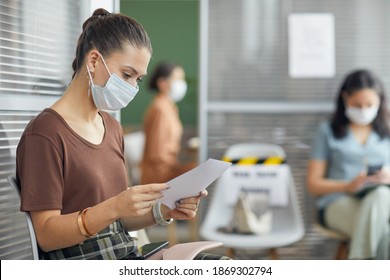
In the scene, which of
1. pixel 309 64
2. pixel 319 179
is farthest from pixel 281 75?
pixel 319 179

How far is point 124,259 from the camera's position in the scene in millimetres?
1271

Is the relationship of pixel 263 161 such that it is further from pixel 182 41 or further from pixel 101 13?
pixel 182 41

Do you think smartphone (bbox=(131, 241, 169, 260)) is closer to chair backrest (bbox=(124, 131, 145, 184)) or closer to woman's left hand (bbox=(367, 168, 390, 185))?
woman's left hand (bbox=(367, 168, 390, 185))

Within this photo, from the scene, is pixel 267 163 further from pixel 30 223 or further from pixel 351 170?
pixel 30 223

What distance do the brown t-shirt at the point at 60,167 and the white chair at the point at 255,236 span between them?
1.41 metres

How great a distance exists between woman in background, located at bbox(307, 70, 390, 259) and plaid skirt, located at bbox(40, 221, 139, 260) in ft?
4.92

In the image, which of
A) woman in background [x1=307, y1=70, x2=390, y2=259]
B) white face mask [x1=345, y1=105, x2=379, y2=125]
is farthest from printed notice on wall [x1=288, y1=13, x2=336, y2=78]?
white face mask [x1=345, y1=105, x2=379, y2=125]

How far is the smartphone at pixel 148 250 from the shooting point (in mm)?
1284

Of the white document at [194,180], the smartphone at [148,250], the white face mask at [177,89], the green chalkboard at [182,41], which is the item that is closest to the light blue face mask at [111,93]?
the white document at [194,180]

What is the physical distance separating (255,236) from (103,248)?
1479 millimetres

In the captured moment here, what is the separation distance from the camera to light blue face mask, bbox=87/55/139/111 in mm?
1190

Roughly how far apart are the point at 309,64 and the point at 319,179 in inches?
22.9

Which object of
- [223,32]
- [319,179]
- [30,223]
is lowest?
[319,179]

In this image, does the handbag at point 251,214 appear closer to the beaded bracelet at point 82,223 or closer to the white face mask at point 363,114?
the white face mask at point 363,114
